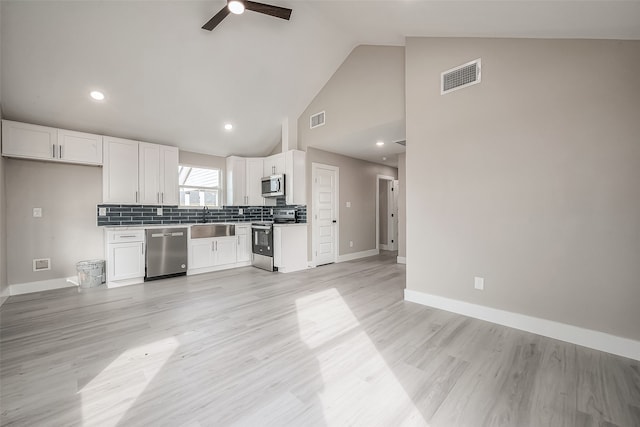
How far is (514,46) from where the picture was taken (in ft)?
8.38

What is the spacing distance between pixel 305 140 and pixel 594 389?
485cm

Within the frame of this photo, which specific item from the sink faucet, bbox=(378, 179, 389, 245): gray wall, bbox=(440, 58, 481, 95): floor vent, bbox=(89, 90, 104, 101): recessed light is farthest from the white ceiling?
bbox=(378, 179, 389, 245): gray wall

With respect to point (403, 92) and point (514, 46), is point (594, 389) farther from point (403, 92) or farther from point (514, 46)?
point (403, 92)

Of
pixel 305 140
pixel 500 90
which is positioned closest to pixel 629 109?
pixel 500 90

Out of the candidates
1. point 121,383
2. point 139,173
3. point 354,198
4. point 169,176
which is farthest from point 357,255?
point 121,383

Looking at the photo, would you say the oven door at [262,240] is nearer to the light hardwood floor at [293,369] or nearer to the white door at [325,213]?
the white door at [325,213]

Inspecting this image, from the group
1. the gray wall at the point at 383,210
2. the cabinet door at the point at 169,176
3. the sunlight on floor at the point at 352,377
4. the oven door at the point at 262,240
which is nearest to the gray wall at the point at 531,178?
the sunlight on floor at the point at 352,377

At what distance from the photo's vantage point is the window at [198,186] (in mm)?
5234

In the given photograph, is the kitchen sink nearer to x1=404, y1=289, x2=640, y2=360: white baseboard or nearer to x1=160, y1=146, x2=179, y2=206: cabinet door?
x1=160, y1=146, x2=179, y2=206: cabinet door

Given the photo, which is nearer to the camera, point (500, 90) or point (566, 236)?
point (566, 236)

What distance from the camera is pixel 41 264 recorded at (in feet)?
12.6

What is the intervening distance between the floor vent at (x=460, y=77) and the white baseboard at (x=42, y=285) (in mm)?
5895

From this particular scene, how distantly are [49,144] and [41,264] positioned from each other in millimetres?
1744

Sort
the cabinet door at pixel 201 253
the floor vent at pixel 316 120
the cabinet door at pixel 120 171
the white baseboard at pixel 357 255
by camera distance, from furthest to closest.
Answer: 1. the white baseboard at pixel 357 255
2. the floor vent at pixel 316 120
3. the cabinet door at pixel 201 253
4. the cabinet door at pixel 120 171
